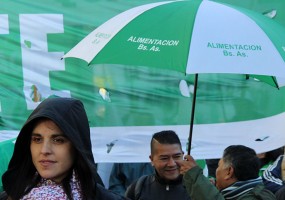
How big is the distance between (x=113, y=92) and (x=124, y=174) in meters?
0.76

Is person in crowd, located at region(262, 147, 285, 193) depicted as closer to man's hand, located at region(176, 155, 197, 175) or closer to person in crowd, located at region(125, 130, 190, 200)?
person in crowd, located at region(125, 130, 190, 200)

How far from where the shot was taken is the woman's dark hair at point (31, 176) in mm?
1882

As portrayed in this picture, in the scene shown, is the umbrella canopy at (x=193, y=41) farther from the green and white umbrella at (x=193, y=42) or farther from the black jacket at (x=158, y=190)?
the black jacket at (x=158, y=190)

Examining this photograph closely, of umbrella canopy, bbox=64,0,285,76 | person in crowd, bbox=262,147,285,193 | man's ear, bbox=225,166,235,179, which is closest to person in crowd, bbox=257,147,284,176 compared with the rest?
person in crowd, bbox=262,147,285,193

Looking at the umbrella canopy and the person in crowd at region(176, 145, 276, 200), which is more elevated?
the umbrella canopy

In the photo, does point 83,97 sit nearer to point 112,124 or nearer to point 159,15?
point 112,124

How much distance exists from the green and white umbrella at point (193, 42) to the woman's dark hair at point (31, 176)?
2.87 feet

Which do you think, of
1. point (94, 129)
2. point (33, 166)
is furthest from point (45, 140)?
point (94, 129)

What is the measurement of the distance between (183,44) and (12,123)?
187 cm

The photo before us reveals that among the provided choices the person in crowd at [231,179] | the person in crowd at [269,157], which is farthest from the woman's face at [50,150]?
the person in crowd at [269,157]

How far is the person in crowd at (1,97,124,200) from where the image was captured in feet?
6.05

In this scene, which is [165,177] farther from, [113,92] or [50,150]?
[50,150]

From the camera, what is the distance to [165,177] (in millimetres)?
3496

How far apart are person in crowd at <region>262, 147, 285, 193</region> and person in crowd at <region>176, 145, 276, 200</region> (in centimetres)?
61
